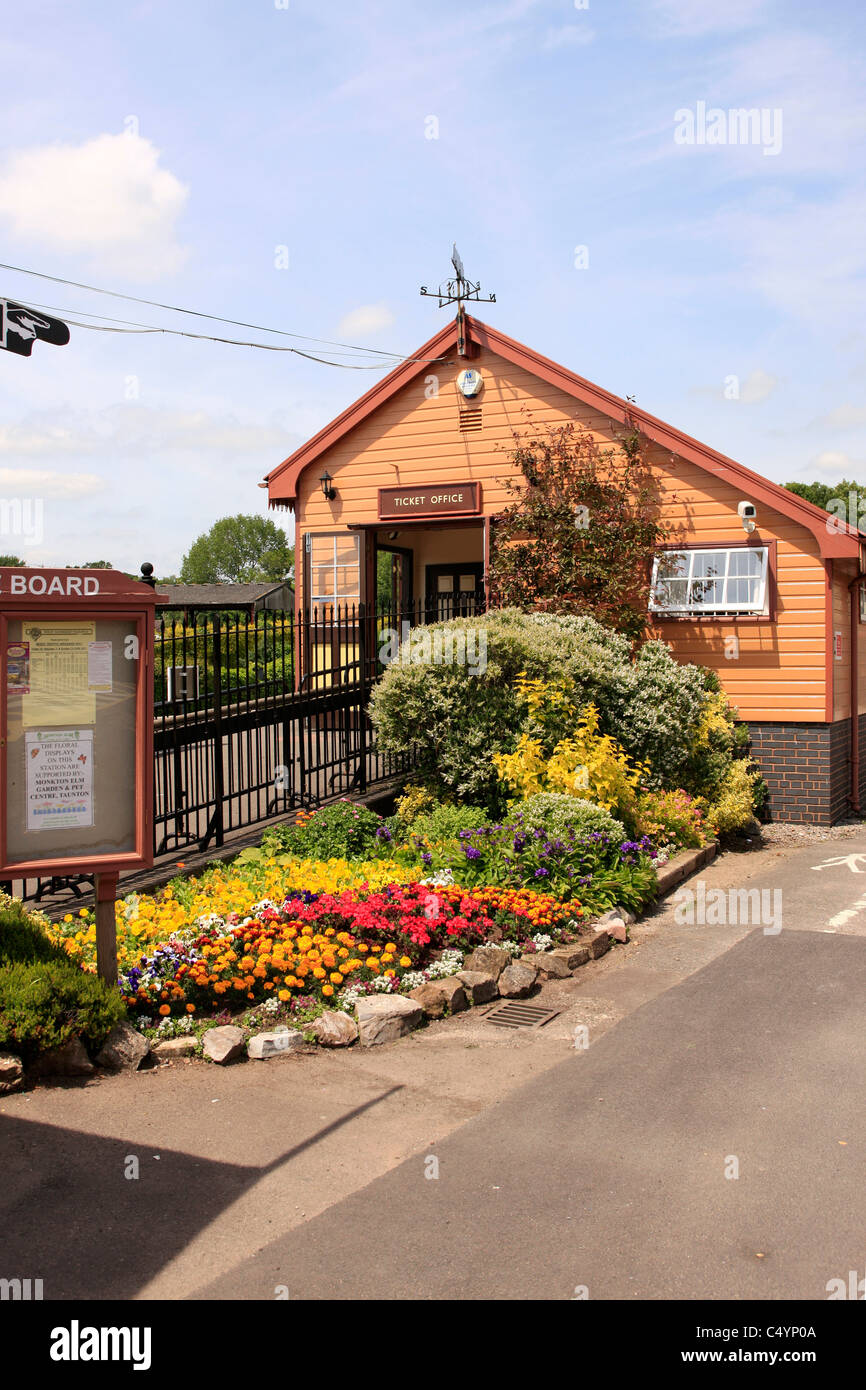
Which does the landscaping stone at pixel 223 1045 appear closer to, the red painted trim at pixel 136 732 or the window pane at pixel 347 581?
the red painted trim at pixel 136 732

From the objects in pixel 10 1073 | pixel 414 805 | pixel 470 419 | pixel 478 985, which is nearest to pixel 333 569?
pixel 470 419

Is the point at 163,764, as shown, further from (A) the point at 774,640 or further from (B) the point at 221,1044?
(A) the point at 774,640

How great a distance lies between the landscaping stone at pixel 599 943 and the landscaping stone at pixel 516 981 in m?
0.86

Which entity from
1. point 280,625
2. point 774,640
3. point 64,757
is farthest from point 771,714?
point 64,757

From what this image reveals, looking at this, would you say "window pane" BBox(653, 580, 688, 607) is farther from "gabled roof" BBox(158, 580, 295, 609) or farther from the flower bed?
"gabled roof" BBox(158, 580, 295, 609)

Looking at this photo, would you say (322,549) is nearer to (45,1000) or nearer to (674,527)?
(674,527)

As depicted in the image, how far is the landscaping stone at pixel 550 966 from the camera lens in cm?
677

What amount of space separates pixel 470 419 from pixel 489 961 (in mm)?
9976

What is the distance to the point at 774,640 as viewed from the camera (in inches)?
506

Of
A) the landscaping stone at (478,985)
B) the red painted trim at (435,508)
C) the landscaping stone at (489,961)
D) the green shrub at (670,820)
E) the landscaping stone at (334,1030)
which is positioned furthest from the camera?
the red painted trim at (435,508)

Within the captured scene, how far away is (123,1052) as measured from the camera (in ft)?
16.8

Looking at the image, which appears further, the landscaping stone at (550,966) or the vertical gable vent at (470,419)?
the vertical gable vent at (470,419)

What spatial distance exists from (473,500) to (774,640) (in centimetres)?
458

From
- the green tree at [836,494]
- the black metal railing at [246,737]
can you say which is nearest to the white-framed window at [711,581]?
the black metal railing at [246,737]
